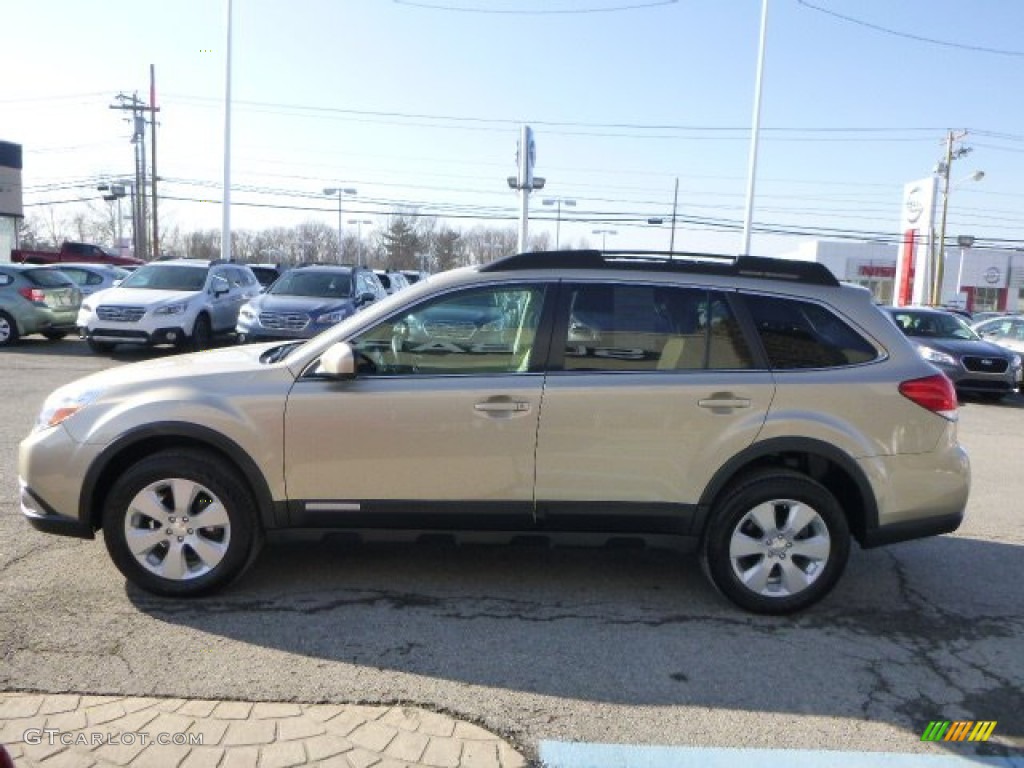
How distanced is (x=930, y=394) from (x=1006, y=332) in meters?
15.5

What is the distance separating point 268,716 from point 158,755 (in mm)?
411

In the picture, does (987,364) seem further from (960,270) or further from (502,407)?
(960,270)

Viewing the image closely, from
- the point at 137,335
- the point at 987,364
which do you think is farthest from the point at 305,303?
the point at 987,364

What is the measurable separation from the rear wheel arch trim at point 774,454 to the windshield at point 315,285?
11.4 m

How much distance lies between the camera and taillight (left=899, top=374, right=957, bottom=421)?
13.8 feet

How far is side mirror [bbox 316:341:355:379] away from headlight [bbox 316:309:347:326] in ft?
32.5

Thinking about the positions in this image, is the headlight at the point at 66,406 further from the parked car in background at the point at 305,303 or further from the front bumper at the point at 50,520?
the parked car in background at the point at 305,303

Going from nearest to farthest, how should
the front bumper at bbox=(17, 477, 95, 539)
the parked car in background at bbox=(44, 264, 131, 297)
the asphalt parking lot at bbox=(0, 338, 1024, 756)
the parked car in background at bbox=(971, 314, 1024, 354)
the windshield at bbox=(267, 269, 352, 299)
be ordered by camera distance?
the asphalt parking lot at bbox=(0, 338, 1024, 756) < the front bumper at bbox=(17, 477, 95, 539) < the windshield at bbox=(267, 269, 352, 299) < the parked car in background at bbox=(971, 314, 1024, 354) < the parked car in background at bbox=(44, 264, 131, 297)

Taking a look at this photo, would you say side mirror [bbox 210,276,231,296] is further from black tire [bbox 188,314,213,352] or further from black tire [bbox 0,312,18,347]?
black tire [bbox 0,312,18,347]

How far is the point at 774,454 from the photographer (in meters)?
4.24

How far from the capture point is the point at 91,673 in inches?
135

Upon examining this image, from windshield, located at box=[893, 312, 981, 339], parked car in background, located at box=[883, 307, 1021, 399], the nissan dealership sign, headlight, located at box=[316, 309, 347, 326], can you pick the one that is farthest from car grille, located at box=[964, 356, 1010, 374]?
the nissan dealership sign

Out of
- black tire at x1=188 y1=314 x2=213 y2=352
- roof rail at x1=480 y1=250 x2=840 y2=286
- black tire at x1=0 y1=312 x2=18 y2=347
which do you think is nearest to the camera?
roof rail at x1=480 y1=250 x2=840 y2=286

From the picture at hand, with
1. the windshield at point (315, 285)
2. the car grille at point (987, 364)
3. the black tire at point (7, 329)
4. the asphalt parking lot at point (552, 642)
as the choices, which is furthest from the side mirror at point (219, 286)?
the car grille at point (987, 364)
